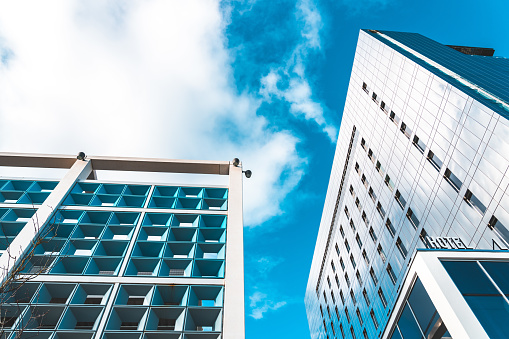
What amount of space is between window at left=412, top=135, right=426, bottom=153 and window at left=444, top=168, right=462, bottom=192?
4030mm

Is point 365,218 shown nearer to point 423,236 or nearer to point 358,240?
point 358,240

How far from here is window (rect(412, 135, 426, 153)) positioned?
3027 centimetres

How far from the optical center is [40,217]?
76.8ft

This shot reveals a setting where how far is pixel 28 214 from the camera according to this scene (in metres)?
25.0

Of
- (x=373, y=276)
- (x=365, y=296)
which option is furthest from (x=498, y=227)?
Result: (x=365, y=296)

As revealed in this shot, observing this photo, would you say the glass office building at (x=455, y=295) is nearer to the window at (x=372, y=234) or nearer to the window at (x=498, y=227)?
the window at (x=498, y=227)

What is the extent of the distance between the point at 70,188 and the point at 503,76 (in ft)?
134

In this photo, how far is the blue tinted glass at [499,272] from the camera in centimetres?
1235

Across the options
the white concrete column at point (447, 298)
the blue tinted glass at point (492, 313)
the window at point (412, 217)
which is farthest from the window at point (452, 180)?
the blue tinted glass at point (492, 313)

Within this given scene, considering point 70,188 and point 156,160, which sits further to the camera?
point 156,160

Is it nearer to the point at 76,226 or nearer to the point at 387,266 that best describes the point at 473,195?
the point at 387,266

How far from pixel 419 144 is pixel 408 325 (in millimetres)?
20342

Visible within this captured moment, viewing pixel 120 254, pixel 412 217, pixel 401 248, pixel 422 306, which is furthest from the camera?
pixel 401 248

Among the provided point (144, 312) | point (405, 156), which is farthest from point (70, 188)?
point (405, 156)
